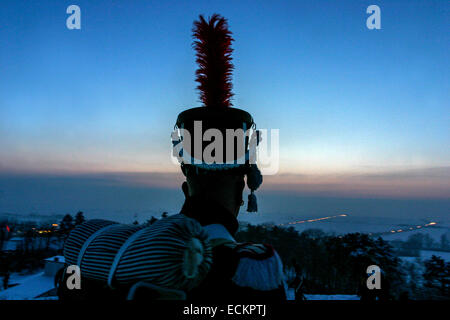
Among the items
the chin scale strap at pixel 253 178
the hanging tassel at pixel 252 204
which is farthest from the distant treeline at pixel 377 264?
the chin scale strap at pixel 253 178

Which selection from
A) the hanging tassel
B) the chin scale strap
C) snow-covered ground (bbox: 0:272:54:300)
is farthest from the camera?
snow-covered ground (bbox: 0:272:54:300)

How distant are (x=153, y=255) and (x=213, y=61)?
148 cm

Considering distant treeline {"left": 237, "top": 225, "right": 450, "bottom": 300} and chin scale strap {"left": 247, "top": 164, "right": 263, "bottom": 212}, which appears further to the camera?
distant treeline {"left": 237, "top": 225, "right": 450, "bottom": 300}

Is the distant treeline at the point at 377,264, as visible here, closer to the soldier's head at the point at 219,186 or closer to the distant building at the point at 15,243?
the soldier's head at the point at 219,186

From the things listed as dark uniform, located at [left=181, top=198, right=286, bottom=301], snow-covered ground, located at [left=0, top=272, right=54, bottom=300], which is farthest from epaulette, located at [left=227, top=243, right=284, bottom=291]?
snow-covered ground, located at [left=0, top=272, right=54, bottom=300]

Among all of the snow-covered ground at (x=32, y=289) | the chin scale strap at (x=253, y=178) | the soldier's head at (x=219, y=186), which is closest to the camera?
the soldier's head at (x=219, y=186)

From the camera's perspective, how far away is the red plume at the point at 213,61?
1873 mm

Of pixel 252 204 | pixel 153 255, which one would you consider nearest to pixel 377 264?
pixel 252 204

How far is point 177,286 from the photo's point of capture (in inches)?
36.4

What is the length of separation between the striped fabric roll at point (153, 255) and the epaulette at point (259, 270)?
14 cm

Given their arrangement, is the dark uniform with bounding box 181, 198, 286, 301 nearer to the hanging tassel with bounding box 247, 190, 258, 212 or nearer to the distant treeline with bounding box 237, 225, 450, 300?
the hanging tassel with bounding box 247, 190, 258, 212

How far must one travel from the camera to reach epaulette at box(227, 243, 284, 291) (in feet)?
3.32

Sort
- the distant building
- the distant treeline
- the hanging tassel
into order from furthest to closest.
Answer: the distant building < the distant treeline < the hanging tassel

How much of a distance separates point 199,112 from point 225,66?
1.43 ft
